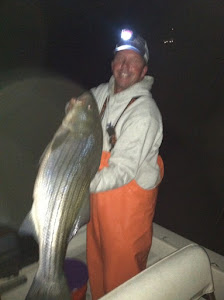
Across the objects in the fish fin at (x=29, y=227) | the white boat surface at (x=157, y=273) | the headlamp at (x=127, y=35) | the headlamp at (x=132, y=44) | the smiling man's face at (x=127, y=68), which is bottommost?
the white boat surface at (x=157, y=273)

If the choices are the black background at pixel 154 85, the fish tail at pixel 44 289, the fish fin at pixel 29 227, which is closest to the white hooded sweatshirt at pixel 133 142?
the fish fin at pixel 29 227

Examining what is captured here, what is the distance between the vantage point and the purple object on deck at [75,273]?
2679mm

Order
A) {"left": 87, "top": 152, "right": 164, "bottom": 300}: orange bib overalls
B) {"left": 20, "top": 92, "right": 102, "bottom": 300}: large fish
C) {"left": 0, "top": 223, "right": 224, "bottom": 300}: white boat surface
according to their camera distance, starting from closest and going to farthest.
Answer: {"left": 20, "top": 92, "right": 102, "bottom": 300}: large fish → {"left": 0, "top": 223, "right": 224, "bottom": 300}: white boat surface → {"left": 87, "top": 152, "right": 164, "bottom": 300}: orange bib overalls

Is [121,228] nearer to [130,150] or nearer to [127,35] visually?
[130,150]

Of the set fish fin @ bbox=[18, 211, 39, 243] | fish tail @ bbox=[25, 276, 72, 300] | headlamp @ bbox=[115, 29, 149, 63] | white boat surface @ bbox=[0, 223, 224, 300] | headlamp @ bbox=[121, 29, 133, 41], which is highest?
headlamp @ bbox=[121, 29, 133, 41]

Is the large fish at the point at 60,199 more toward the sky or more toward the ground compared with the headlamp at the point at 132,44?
more toward the ground

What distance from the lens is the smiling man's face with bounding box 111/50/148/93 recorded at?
2629mm

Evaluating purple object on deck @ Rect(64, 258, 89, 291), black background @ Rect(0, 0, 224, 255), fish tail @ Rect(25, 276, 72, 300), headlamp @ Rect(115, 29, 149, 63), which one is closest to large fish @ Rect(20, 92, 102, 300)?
fish tail @ Rect(25, 276, 72, 300)

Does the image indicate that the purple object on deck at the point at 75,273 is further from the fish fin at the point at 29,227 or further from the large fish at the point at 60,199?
the fish fin at the point at 29,227

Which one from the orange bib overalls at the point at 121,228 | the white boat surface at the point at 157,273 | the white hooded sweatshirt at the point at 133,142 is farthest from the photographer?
the orange bib overalls at the point at 121,228

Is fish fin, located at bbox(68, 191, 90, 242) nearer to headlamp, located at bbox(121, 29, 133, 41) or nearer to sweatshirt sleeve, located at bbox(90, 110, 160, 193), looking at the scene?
sweatshirt sleeve, located at bbox(90, 110, 160, 193)

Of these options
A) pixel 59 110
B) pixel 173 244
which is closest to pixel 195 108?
pixel 59 110

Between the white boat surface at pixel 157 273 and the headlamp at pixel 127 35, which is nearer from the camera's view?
the white boat surface at pixel 157 273

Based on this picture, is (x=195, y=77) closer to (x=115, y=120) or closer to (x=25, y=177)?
(x=25, y=177)
